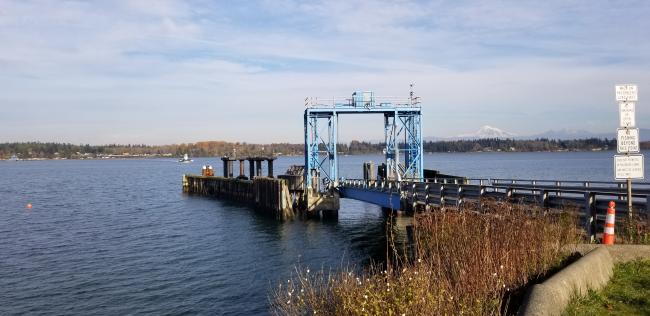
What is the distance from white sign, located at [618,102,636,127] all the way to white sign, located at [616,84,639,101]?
123 mm

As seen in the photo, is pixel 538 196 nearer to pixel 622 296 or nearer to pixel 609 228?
pixel 609 228

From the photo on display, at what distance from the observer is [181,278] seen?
24750 millimetres

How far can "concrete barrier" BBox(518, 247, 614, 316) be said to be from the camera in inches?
305

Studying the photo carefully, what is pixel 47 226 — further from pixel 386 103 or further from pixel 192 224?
pixel 386 103

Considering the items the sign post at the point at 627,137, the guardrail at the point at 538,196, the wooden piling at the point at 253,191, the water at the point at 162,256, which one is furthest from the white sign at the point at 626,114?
the wooden piling at the point at 253,191

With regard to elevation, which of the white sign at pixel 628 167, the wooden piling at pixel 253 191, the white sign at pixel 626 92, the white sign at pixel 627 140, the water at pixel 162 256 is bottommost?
the water at pixel 162 256

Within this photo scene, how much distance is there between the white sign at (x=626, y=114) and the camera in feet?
46.1

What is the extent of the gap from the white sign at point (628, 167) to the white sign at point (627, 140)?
0.19 m

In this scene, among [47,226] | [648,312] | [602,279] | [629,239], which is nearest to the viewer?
[648,312]

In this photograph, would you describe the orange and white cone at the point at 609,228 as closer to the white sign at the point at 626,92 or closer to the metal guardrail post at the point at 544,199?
the white sign at the point at 626,92

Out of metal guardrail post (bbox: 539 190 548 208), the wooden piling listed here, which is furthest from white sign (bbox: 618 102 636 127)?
the wooden piling

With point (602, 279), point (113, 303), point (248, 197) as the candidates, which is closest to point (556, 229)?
point (602, 279)

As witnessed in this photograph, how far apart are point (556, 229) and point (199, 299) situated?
13436 millimetres

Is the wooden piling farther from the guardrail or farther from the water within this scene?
the guardrail
